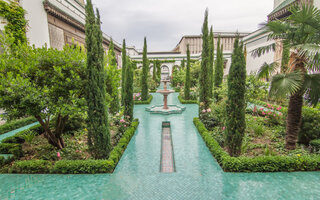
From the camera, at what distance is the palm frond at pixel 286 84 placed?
4.17m

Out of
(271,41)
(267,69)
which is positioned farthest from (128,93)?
(271,41)

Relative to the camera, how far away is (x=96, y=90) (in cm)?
421

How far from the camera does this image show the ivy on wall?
283 inches

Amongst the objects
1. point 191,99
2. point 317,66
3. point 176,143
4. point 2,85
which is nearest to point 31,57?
point 2,85

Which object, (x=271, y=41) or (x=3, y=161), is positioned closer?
(x=3, y=161)

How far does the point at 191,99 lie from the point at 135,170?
10.9 metres

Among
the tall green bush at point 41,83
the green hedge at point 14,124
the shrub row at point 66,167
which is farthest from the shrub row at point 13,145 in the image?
the green hedge at point 14,124

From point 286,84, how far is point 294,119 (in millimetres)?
1305

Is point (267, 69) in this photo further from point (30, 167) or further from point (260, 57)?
point (260, 57)

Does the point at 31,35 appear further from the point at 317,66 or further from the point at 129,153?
the point at 317,66

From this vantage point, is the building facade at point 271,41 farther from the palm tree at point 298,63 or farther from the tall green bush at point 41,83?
the tall green bush at point 41,83

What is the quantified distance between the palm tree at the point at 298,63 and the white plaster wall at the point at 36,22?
401 inches

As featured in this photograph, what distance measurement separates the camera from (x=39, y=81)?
4375 millimetres

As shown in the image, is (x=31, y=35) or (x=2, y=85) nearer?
(x=2, y=85)
